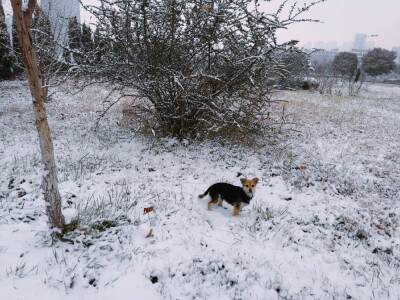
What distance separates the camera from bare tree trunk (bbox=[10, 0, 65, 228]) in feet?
7.77

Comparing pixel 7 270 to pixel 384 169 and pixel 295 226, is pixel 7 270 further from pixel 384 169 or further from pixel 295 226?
pixel 384 169

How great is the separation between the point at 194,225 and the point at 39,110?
2.68 meters

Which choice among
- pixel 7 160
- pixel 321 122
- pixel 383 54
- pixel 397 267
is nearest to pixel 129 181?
pixel 7 160

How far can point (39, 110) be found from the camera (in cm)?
268

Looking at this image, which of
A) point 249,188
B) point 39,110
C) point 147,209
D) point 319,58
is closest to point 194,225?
point 147,209

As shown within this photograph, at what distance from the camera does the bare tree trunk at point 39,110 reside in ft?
7.77

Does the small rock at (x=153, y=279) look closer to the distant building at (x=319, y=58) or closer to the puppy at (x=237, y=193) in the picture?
the puppy at (x=237, y=193)

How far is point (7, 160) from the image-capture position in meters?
5.55

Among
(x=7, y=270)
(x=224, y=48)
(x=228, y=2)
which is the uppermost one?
(x=228, y=2)

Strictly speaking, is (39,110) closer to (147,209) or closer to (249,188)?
(147,209)

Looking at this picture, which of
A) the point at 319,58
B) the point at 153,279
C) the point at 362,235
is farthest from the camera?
the point at 319,58

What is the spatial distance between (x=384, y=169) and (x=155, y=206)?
247 inches

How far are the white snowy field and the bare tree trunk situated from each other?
46 cm

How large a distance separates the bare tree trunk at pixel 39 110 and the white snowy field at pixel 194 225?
1.51 feet
